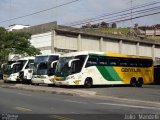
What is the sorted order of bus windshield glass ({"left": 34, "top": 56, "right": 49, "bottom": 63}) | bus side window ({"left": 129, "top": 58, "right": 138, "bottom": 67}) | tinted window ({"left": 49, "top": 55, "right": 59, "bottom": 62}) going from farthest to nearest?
bus windshield glass ({"left": 34, "top": 56, "right": 49, "bottom": 63})
tinted window ({"left": 49, "top": 55, "right": 59, "bottom": 62})
bus side window ({"left": 129, "top": 58, "right": 138, "bottom": 67})

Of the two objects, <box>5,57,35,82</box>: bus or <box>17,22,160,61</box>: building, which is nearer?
<box>5,57,35,82</box>: bus

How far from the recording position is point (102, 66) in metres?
37.2

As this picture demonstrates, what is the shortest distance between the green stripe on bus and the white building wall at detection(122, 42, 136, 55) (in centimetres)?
3257

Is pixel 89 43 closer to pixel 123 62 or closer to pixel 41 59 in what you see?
pixel 41 59

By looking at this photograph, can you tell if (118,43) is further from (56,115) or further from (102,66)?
(56,115)

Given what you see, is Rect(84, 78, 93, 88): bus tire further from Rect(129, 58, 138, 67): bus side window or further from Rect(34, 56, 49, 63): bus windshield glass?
Rect(34, 56, 49, 63): bus windshield glass

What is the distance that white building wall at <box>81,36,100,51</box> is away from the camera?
2516 inches

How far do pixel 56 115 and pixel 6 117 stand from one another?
194cm

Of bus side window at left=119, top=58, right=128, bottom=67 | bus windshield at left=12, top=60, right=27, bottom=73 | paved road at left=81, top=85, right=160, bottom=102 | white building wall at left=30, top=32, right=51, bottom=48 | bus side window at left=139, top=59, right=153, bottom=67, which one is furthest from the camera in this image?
white building wall at left=30, top=32, right=51, bottom=48

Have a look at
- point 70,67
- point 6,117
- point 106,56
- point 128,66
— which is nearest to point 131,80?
point 128,66

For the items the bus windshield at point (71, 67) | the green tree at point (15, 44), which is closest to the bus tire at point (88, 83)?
the bus windshield at point (71, 67)

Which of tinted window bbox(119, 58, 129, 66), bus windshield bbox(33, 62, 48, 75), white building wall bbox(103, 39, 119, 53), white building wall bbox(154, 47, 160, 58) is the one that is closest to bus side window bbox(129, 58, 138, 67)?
tinted window bbox(119, 58, 129, 66)

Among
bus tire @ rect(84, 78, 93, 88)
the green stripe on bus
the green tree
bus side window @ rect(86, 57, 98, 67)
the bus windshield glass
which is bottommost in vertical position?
bus tire @ rect(84, 78, 93, 88)

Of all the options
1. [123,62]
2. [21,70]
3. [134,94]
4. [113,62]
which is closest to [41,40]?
[21,70]
